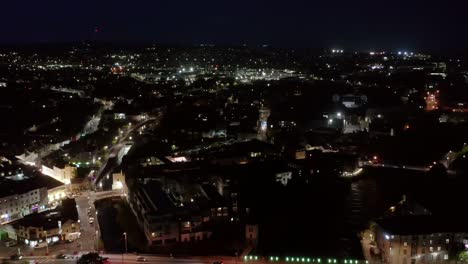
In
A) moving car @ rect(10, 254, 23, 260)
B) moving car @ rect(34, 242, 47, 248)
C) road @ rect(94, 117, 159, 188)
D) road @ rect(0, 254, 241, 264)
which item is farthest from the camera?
road @ rect(94, 117, 159, 188)

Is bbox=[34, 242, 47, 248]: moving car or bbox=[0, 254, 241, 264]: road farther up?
bbox=[34, 242, 47, 248]: moving car

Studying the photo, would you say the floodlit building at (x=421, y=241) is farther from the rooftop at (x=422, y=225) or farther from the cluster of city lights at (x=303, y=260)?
the cluster of city lights at (x=303, y=260)

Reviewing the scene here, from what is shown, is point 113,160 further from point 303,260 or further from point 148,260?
point 303,260

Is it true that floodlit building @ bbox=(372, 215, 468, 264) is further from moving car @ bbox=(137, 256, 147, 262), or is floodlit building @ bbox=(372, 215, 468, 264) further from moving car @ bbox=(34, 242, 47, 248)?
moving car @ bbox=(34, 242, 47, 248)

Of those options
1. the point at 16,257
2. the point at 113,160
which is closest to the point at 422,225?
the point at 16,257

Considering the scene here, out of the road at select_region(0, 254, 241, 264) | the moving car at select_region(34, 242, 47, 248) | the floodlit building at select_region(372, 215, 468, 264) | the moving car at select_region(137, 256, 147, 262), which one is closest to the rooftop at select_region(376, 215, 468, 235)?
the floodlit building at select_region(372, 215, 468, 264)

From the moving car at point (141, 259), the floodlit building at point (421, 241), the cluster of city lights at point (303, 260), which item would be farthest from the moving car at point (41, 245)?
the floodlit building at point (421, 241)

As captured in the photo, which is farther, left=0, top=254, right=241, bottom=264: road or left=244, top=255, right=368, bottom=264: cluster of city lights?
left=244, top=255, right=368, bottom=264: cluster of city lights

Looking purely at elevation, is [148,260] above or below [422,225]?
below

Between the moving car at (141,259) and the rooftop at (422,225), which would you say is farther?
the rooftop at (422,225)

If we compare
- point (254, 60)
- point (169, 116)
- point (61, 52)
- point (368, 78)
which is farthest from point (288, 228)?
point (61, 52)

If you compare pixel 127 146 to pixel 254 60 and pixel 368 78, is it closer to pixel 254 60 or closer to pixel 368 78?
pixel 368 78
